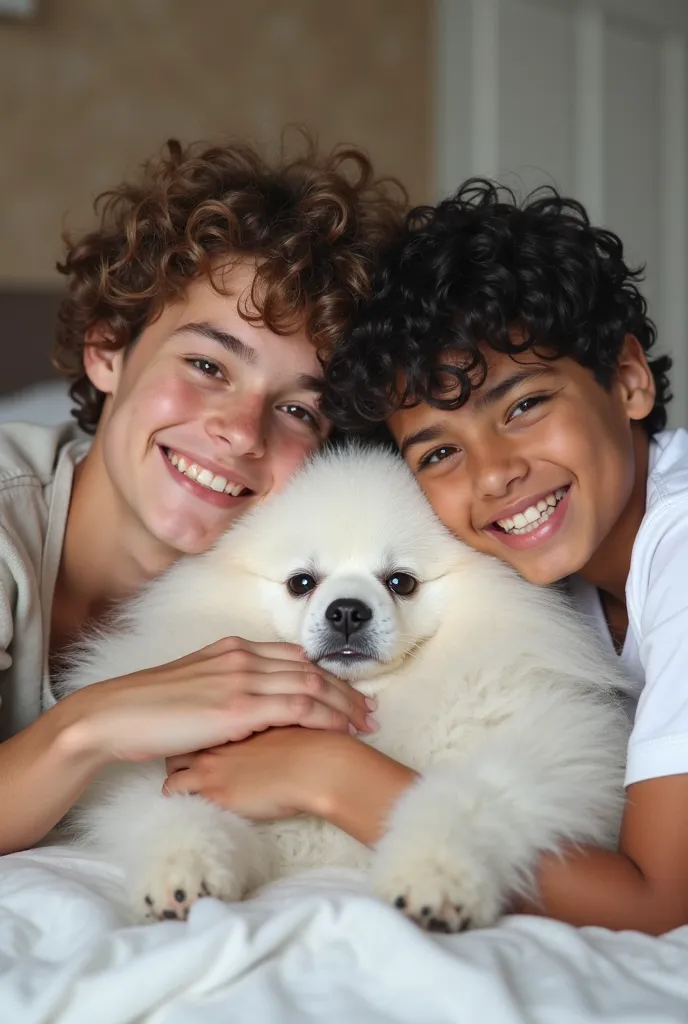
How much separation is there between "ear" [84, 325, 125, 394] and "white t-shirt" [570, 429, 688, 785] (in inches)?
45.3

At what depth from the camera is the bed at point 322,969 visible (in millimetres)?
1128

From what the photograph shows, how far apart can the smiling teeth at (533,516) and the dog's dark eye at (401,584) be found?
183mm

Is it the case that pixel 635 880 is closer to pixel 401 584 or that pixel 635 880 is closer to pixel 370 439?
pixel 401 584

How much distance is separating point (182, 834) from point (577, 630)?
2.41 feet

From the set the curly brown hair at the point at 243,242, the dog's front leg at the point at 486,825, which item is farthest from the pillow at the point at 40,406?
the dog's front leg at the point at 486,825

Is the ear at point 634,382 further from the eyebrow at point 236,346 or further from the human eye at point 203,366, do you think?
the human eye at point 203,366

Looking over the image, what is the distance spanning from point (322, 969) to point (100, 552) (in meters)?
1.24

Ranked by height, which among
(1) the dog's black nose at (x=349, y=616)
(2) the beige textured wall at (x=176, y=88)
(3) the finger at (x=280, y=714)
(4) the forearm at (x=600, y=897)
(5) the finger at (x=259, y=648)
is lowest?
(4) the forearm at (x=600, y=897)

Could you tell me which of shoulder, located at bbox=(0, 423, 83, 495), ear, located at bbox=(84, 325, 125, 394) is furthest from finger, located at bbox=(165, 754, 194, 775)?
ear, located at bbox=(84, 325, 125, 394)

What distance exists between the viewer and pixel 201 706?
61.9 inches

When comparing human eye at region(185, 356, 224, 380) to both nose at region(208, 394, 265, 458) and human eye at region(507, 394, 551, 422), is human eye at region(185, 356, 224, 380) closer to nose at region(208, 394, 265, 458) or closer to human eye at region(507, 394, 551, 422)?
nose at region(208, 394, 265, 458)

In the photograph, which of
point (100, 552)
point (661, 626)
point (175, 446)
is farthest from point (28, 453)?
point (661, 626)

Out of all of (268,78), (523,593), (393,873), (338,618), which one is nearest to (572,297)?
(523,593)

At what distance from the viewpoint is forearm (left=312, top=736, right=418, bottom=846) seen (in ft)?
4.76
